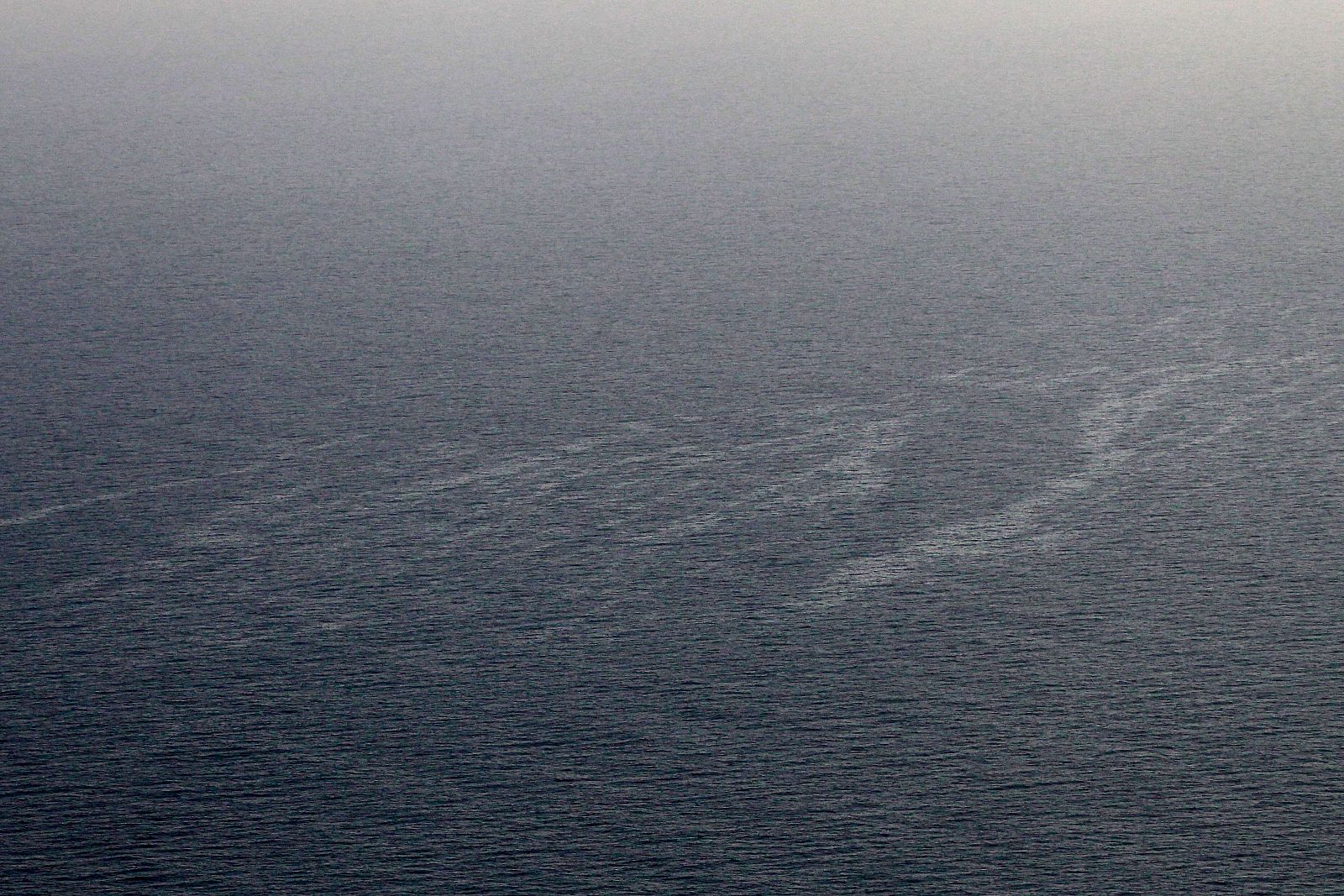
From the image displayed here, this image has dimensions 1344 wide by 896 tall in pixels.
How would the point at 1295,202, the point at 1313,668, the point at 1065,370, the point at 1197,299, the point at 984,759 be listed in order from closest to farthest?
the point at 984,759, the point at 1313,668, the point at 1065,370, the point at 1197,299, the point at 1295,202

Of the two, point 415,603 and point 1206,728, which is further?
point 415,603

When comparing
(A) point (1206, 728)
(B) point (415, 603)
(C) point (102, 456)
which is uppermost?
(C) point (102, 456)

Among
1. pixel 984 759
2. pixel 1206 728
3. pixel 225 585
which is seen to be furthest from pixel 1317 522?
pixel 225 585

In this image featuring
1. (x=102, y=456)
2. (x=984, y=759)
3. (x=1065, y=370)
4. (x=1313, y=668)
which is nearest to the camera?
(x=984, y=759)

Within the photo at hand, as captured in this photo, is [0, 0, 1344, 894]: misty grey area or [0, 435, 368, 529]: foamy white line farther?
[0, 435, 368, 529]: foamy white line

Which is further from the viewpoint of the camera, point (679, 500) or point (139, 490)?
point (139, 490)

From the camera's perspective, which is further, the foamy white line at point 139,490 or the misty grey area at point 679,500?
the foamy white line at point 139,490

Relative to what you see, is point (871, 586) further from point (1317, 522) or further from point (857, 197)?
point (857, 197)

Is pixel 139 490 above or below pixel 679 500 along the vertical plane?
above
